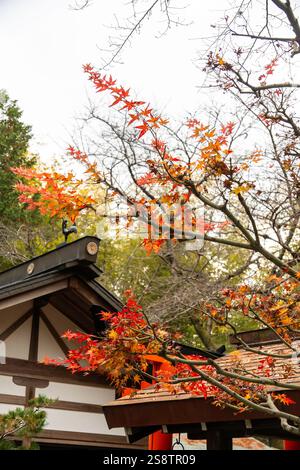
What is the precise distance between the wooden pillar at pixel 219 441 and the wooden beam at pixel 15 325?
3320 millimetres

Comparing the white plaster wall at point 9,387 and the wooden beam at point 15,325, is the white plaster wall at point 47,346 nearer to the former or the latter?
the wooden beam at point 15,325

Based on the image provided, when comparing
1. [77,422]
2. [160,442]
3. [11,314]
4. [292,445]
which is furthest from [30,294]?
[292,445]

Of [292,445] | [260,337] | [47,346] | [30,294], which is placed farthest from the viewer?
[260,337]

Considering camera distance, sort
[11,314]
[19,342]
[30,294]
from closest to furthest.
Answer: [30,294] < [19,342] < [11,314]

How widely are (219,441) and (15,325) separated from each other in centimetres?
348

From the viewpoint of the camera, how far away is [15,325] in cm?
834

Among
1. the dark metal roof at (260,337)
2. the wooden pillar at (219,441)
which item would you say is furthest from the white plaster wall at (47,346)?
the dark metal roof at (260,337)

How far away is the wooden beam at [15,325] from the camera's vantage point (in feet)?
26.8

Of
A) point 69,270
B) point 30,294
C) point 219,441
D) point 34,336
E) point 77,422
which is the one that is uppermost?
point 69,270

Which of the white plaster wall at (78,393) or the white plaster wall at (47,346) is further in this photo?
the white plaster wall at (47,346)

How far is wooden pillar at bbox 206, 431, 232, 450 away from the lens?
22.1 feet

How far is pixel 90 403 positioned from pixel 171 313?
9.93 meters

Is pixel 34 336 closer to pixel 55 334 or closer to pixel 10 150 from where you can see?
pixel 55 334

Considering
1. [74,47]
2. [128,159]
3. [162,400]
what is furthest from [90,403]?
[128,159]
